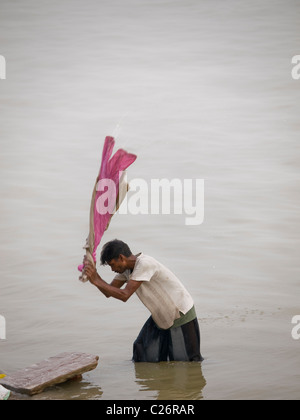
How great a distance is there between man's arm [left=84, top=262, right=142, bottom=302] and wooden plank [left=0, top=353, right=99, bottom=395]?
453 millimetres

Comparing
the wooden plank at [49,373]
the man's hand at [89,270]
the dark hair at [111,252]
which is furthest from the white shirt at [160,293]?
the wooden plank at [49,373]

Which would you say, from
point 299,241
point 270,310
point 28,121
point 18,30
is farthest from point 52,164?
point 18,30

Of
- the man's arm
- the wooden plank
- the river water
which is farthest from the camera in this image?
the river water

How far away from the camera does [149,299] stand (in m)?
5.37

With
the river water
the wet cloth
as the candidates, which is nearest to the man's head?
the wet cloth

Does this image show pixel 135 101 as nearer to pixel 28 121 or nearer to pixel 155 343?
pixel 28 121

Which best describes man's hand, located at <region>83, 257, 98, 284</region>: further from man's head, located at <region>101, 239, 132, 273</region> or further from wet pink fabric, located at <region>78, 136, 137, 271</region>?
man's head, located at <region>101, 239, 132, 273</region>

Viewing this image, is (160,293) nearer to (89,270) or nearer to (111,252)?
(111,252)

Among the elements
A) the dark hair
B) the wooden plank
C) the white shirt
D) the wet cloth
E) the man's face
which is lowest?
the wooden plank

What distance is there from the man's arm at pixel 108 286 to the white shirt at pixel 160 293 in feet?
0.26

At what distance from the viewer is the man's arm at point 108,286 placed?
5043mm

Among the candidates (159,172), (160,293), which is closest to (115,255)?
(160,293)

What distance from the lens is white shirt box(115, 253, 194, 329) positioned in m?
5.32

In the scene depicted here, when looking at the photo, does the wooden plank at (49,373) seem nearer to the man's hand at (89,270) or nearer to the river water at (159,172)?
the river water at (159,172)
